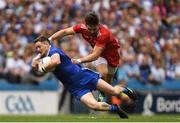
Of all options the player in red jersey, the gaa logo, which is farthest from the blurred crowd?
the player in red jersey

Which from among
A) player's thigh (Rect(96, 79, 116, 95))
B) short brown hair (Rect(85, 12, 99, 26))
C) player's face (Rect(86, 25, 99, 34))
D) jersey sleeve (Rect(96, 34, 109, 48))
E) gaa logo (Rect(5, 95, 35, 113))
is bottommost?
gaa logo (Rect(5, 95, 35, 113))

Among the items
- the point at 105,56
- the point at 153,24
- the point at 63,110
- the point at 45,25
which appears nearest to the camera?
the point at 105,56

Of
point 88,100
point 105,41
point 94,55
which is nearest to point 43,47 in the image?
point 88,100

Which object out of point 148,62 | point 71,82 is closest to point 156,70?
point 148,62

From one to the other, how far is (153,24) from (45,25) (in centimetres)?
417

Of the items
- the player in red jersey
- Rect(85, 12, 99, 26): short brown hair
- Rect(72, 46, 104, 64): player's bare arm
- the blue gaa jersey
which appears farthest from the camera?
the player in red jersey

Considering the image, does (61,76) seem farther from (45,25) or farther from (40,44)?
(45,25)

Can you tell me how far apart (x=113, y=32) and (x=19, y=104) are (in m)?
4.61

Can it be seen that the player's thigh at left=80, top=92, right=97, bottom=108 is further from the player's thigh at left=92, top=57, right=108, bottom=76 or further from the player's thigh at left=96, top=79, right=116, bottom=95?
the player's thigh at left=92, top=57, right=108, bottom=76

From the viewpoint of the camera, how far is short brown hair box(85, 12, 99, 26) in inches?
595

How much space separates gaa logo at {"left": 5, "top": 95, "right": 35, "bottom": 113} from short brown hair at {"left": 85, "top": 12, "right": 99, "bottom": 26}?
26.0 ft

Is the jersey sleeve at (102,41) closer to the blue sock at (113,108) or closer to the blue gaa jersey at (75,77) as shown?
the blue gaa jersey at (75,77)

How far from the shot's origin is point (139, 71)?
2391cm

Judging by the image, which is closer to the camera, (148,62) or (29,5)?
(148,62)
